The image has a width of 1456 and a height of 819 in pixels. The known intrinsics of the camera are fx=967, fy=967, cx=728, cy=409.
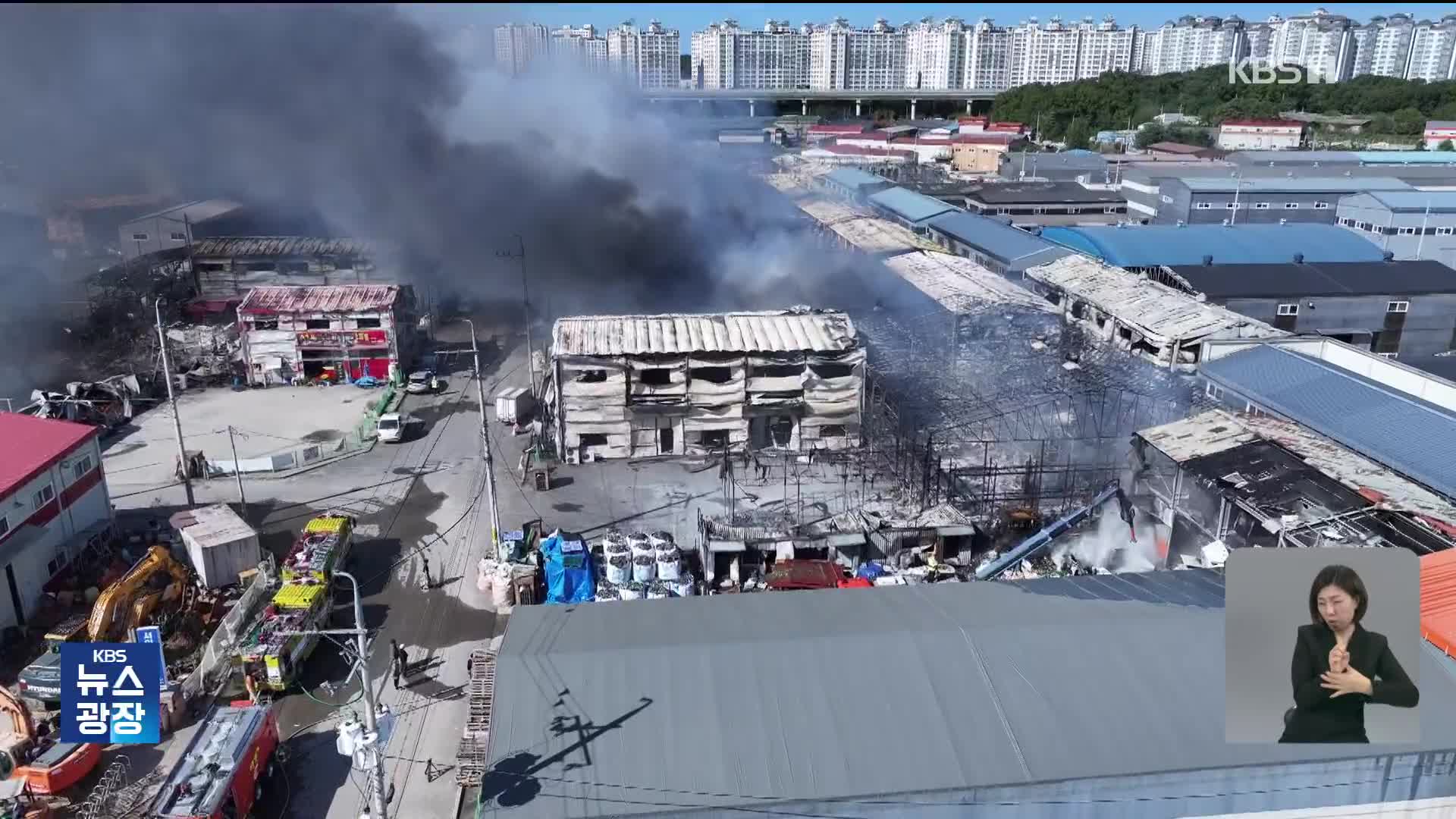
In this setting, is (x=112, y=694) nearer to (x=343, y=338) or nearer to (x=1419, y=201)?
(x=343, y=338)

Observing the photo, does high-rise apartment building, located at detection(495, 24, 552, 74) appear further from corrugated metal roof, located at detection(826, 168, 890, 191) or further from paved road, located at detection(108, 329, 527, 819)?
paved road, located at detection(108, 329, 527, 819)

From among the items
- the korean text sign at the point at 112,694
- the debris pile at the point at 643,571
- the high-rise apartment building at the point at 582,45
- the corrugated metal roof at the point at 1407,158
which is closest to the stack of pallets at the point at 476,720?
the debris pile at the point at 643,571

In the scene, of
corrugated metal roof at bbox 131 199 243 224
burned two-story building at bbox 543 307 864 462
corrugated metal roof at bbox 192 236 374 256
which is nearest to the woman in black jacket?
burned two-story building at bbox 543 307 864 462

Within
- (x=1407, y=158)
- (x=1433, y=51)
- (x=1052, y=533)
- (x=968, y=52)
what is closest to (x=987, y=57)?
(x=968, y=52)

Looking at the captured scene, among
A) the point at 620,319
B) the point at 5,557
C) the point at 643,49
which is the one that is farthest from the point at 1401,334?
the point at 643,49

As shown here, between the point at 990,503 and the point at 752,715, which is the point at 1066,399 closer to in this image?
the point at 990,503
